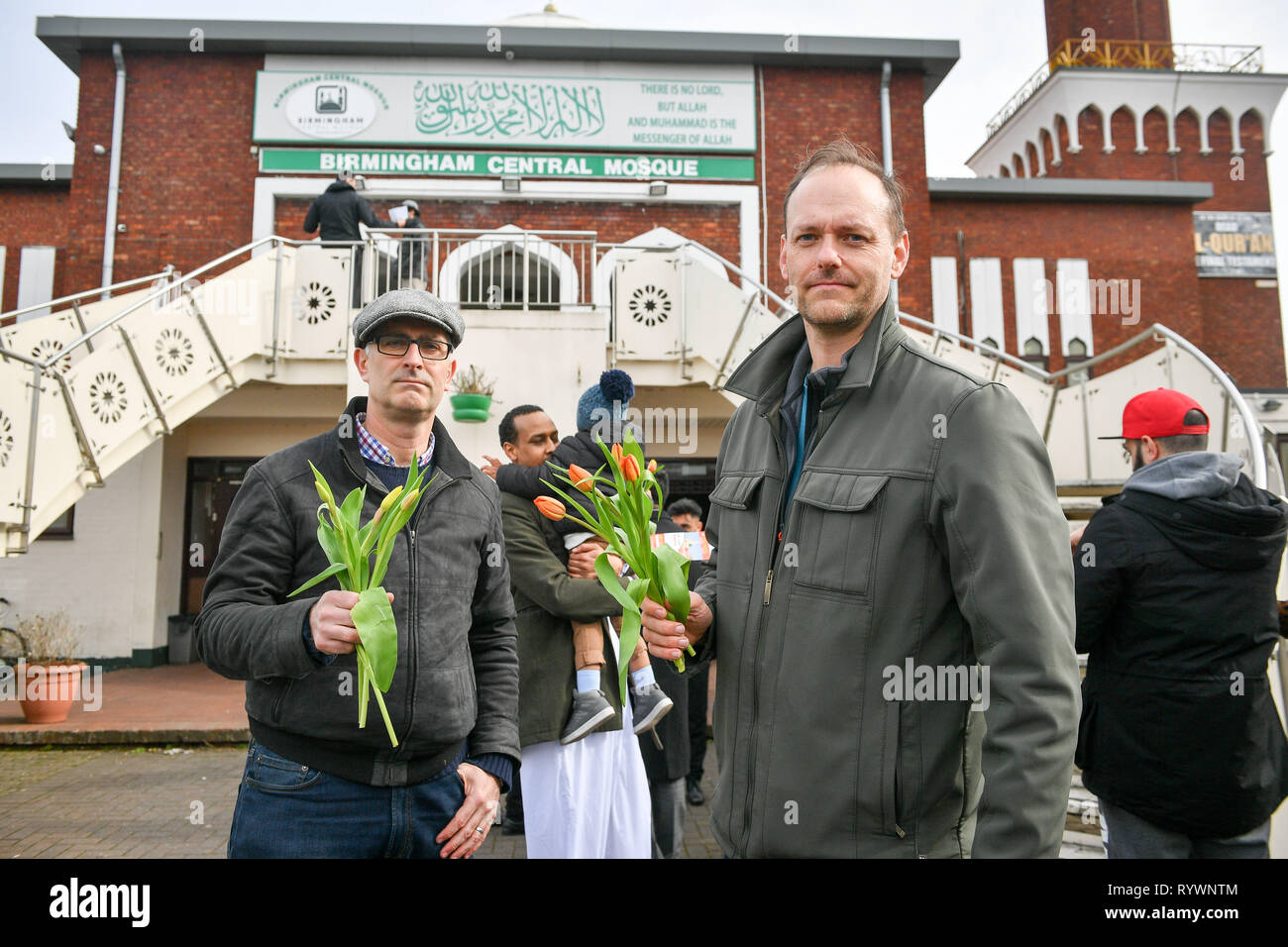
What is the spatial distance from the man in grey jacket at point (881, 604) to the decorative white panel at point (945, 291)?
15.3 metres

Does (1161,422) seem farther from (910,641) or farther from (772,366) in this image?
(910,641)

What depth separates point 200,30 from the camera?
14570 mm

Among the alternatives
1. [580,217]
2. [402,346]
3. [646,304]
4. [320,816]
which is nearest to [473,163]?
[580,217]

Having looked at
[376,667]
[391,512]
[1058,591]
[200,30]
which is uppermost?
[200,30]

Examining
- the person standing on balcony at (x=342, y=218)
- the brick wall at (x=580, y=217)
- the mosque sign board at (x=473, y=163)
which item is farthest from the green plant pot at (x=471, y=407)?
the mosque sign board at (x=473, y=163)

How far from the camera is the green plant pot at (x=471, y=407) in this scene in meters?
9.71

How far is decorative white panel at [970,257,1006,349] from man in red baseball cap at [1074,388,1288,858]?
14.2 meters

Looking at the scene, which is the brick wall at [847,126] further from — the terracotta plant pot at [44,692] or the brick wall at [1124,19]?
the terracotta plant pot at [44,692]

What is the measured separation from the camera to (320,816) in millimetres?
2182

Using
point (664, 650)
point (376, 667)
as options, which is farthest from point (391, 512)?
point (664, 650)

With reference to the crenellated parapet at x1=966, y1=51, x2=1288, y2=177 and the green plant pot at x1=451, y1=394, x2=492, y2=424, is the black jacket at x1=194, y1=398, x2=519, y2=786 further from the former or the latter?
the crenellated parapet at x1=966, y1=51, x2=1288, y2=177

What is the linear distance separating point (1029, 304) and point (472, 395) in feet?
39.5
